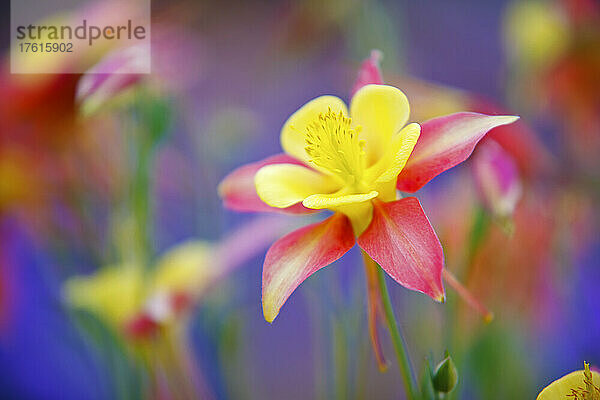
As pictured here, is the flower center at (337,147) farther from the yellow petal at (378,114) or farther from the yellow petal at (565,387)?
the yellow petal at (565,387)

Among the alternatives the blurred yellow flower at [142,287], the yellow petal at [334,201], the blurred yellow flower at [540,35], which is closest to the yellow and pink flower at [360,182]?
the yellow petal at [334,201]

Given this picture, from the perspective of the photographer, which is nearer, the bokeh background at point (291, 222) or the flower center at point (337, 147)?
the flower center at point (337, 147)

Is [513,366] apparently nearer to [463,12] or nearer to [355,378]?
[355,378]

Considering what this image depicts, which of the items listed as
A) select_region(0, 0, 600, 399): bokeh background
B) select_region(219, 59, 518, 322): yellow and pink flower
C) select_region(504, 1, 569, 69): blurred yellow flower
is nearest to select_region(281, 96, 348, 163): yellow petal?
select_region(219, 59, 518, 322): yellow and pink flower

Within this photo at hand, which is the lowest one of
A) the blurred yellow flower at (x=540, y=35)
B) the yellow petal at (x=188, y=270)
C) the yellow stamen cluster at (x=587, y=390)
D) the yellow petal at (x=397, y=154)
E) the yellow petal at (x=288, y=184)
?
the yellow stamen cluster at (x=587, y=390)

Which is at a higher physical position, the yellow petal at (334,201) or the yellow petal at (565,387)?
the yellow petal at (334,201)

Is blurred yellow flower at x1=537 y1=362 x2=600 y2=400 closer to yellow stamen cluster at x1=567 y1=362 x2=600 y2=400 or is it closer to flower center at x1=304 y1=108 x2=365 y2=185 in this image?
yellow stamen cluster at x1=567 y1=362 x2=600 y2=400

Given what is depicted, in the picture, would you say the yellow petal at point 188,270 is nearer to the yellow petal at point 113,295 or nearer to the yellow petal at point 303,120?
the yellow petal at point 113,295

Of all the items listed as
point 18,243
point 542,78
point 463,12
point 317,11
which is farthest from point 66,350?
point 463,12
